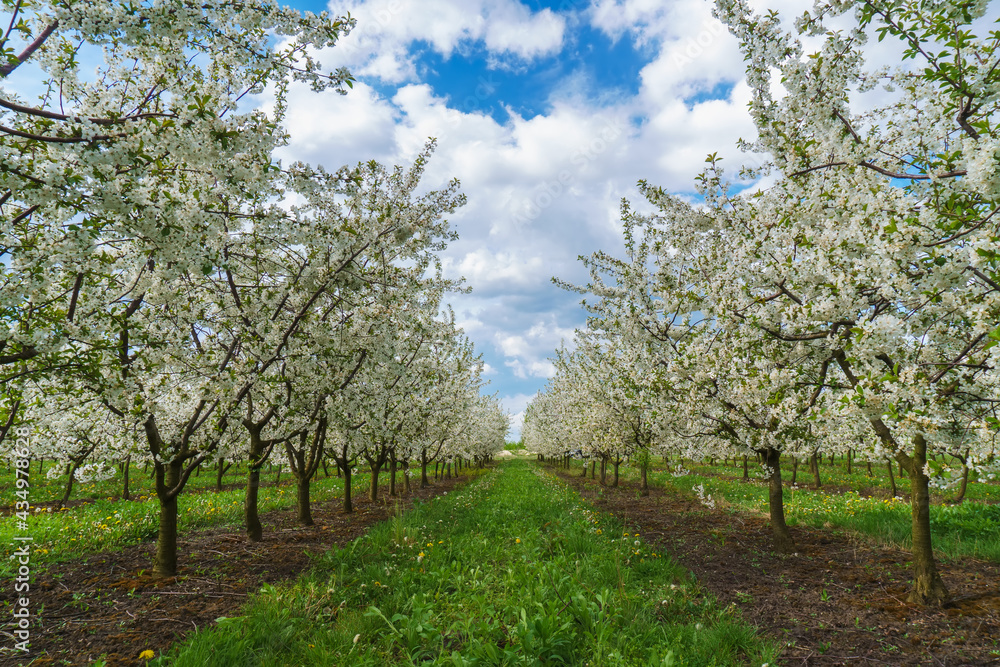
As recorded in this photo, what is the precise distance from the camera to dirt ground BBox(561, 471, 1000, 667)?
490 centimetres

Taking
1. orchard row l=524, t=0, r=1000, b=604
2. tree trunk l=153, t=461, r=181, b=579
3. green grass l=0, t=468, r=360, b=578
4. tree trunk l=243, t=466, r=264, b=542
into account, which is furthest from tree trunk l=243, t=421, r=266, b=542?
orchard row l=524, t=0, r=1000, b=604

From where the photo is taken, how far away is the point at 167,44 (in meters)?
4.55

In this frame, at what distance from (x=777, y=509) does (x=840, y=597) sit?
9.43 feet

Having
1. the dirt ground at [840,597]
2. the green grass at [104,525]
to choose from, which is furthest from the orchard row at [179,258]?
the dirt ground at [840,597]

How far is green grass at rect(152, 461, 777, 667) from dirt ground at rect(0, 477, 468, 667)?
663mm

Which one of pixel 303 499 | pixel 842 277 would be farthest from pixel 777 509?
pixel 303 499

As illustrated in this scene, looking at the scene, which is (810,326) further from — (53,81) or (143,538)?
(143,538)

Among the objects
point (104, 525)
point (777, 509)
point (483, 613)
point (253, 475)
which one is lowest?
point (104, 525)

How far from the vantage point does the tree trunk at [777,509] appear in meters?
8.96

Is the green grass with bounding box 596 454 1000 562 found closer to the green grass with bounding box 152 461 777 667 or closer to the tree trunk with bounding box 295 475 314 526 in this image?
the green grass with bounding box 152 461 777 667

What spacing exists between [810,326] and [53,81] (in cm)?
928

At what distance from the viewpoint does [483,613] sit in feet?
17.8

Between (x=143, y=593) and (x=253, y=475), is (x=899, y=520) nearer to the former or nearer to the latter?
(x=253, y=475)

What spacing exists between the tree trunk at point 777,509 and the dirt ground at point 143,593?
30.0 feet
